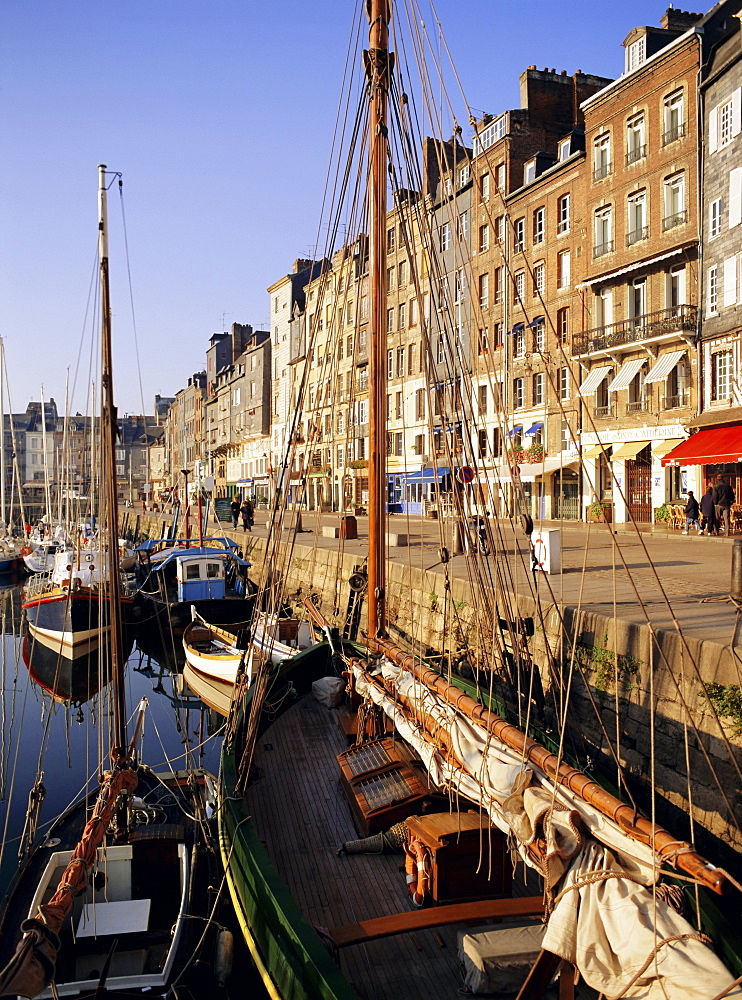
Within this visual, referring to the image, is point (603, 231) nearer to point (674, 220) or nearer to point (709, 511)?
point (674, 220)

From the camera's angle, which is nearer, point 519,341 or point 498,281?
point 519,341

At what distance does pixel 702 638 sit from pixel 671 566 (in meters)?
7.72

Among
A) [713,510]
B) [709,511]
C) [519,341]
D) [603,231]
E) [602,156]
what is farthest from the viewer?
[519,341]

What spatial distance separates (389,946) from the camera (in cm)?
536

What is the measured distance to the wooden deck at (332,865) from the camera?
5.09 metres

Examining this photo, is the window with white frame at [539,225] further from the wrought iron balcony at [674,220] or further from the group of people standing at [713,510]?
the group of people standing at [713,510]

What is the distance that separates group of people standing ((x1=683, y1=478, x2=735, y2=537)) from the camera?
22442 millimetres

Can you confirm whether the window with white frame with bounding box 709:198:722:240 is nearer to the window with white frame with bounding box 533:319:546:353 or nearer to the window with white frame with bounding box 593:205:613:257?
the window with white frame with bounding box 593:205:613:257

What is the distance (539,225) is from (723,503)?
17660mm

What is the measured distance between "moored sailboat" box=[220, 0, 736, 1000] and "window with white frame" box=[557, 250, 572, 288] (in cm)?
2498

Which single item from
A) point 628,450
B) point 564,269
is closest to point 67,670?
point 628,450

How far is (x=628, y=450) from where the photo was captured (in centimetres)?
2820

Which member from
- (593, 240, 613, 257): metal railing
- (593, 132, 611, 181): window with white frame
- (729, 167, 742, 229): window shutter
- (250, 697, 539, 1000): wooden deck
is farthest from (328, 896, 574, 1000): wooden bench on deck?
(593, 132, 611, 181): window with white frame

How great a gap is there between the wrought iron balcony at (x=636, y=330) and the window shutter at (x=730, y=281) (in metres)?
1.66
